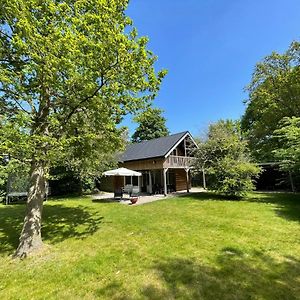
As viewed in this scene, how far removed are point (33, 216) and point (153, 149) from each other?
1518 centimetres

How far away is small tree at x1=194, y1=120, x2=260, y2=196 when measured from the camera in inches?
594

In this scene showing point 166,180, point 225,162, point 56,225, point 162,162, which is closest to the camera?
point 56,225

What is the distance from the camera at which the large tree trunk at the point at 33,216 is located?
6625 millimetres

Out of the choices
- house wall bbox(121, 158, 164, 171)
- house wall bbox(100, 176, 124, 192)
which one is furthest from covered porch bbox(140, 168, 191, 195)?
house wall bbox(100, 176, 124, 192)

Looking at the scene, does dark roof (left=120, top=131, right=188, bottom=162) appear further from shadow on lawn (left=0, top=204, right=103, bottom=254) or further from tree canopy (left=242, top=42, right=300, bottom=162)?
shadow on lawn (left=0, top=204, right=103, bottom=254)


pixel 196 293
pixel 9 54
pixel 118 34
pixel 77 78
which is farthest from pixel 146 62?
pixel 196 293

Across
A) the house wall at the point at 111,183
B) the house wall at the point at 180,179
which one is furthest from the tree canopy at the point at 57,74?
the house wall at the point at 111,183

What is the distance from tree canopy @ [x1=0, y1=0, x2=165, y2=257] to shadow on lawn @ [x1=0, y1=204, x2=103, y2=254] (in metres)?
1.31

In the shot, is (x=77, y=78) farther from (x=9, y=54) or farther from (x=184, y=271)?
(x=184, y=271)

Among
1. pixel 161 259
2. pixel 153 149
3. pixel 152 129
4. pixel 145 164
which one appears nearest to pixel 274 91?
pixel 153 149

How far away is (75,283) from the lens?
4840 mm

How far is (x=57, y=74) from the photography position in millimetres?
6301

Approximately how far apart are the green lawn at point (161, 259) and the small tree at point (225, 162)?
494 cm

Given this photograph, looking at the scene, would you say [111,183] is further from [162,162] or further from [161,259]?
[161,259]
